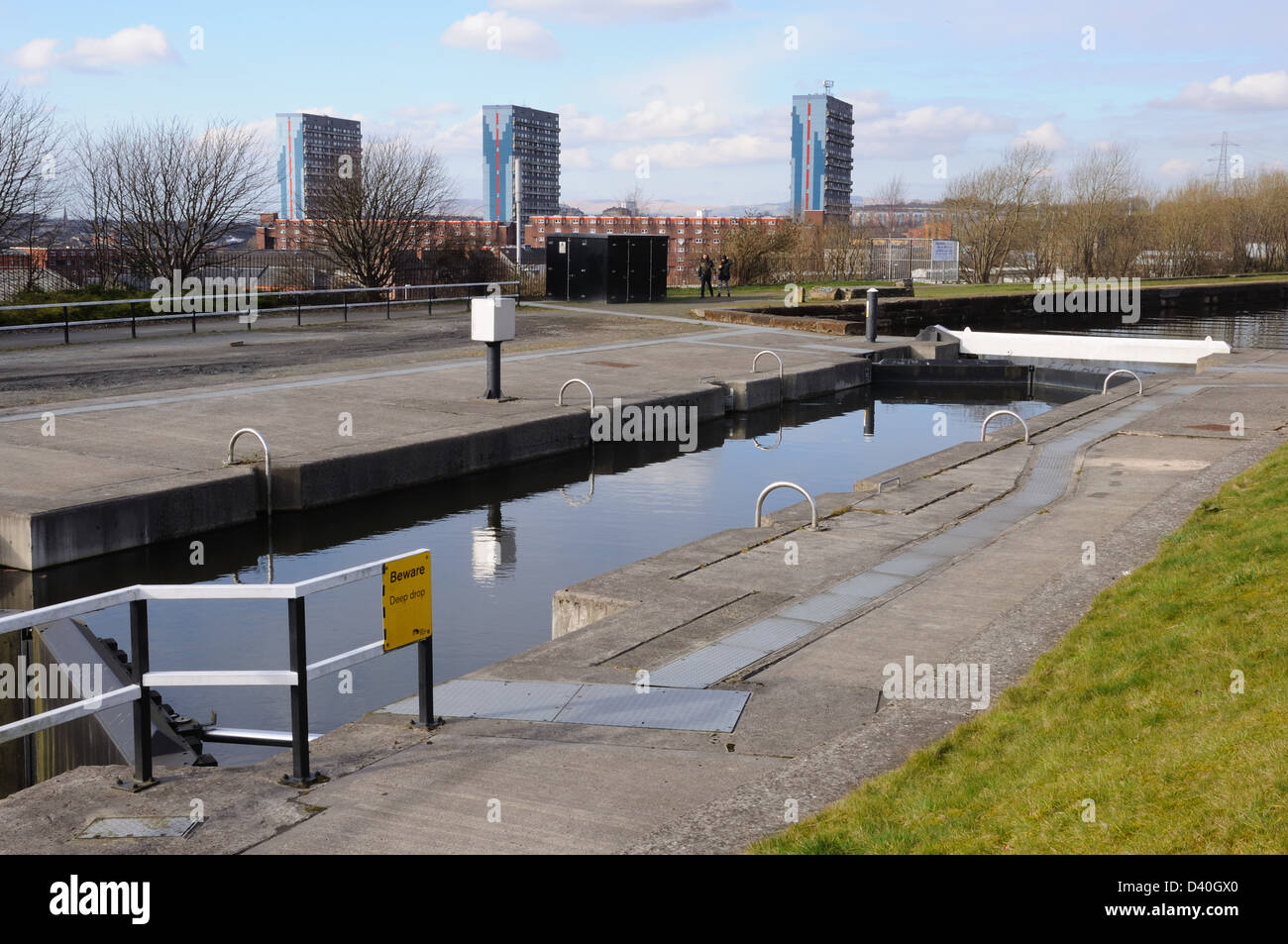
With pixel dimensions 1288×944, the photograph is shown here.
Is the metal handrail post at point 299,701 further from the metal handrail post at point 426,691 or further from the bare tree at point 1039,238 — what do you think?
the bare tree at point 1039,238


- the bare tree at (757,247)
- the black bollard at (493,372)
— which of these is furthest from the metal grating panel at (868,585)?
the bare tree at (757,247)

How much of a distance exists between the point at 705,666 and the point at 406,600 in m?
2.08

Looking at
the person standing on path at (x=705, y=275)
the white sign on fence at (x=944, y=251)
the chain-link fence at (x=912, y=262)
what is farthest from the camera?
the chain-link fence at (x=912, y=262)

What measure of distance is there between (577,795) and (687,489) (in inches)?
443

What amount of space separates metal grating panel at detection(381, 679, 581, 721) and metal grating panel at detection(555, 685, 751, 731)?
107mm

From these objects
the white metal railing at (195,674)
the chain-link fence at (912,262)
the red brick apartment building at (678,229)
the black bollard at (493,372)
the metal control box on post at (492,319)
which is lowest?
the white metal railing at (195,674)

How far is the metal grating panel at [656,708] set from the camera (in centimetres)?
648

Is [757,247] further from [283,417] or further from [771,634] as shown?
[771,634]

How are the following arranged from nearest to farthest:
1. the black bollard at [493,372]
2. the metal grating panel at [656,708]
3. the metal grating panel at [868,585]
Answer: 1. the metal grating panel at [656,708]
2. the metal grating panel at [868,585]
3. the black bollard at [493,372]

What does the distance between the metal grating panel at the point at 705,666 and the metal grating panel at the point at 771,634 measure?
0.08m

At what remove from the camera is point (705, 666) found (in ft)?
24.5

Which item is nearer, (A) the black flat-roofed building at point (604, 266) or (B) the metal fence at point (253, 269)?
(B) the metal fence at point (253, 269)

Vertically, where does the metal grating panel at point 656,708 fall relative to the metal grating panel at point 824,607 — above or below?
below
